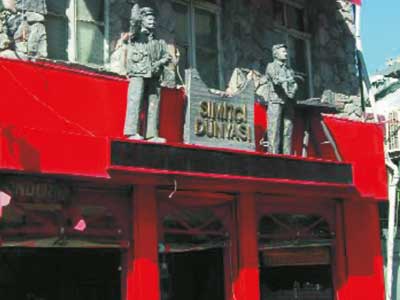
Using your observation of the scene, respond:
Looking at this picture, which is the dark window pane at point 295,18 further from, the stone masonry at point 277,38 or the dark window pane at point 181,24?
the dark window pane at point 181,24

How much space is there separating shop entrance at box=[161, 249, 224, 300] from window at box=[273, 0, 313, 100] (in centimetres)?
330

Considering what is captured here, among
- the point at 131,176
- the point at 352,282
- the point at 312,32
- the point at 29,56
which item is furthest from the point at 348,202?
the point at 29,56

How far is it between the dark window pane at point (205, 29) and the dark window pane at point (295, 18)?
6.17 feet

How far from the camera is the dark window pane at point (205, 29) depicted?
11789 mm

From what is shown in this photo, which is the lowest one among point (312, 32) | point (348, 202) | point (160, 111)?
point (348, 202)

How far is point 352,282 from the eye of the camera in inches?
468

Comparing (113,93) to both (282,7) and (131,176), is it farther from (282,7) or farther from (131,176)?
(282,7)

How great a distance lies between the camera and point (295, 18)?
44.1 feet

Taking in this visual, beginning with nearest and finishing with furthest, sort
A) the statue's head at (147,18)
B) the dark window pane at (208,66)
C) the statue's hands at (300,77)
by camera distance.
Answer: the statue's head at (147,18) < the dark window pane at (208,66) < the statue's hands at (300,77)

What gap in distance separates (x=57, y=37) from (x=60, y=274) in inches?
154

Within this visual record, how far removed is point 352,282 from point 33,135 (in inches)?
238

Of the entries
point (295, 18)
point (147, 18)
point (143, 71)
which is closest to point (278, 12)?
point (295, 18)

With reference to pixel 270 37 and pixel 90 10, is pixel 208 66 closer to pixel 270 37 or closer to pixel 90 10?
pixel 270 37

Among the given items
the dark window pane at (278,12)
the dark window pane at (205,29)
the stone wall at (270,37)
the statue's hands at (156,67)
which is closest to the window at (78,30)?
the stone wall at (270,37)
